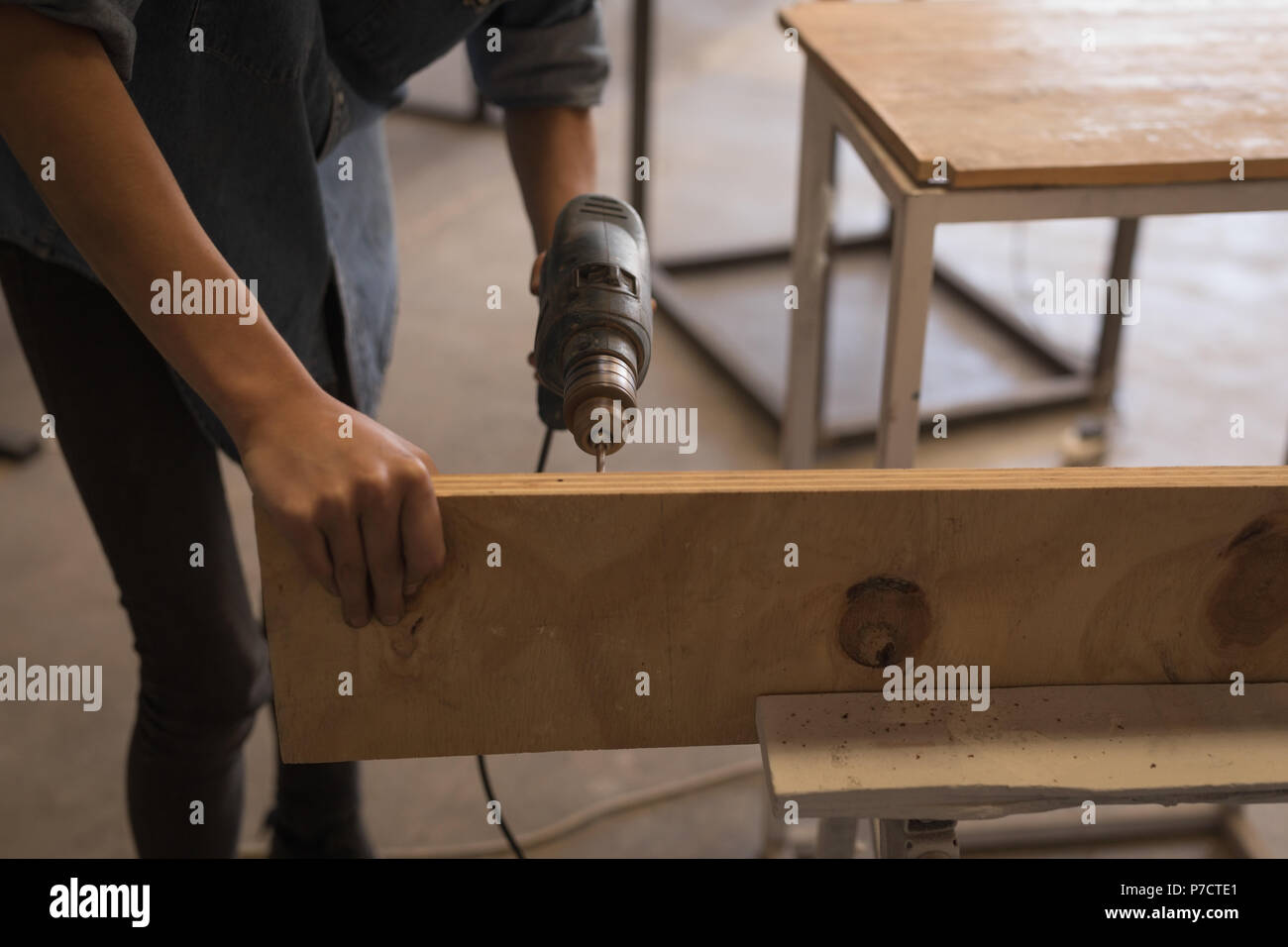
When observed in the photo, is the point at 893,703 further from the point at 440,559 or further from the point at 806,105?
the point at 806,105

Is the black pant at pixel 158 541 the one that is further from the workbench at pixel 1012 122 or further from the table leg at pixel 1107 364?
the table leg at pixel 1107 364

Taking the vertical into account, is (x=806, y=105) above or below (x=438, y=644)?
above

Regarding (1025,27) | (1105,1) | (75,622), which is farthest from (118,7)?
(75,622)

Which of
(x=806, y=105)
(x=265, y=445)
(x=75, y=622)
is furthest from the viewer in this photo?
(x=75, y=622)

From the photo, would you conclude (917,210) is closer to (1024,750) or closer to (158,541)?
(1024,750)

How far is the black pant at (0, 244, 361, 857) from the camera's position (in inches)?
35.9

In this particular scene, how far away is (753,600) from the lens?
0.68 metres

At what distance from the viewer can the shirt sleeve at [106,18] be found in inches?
24.7

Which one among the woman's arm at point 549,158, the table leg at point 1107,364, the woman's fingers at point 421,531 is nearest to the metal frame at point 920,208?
the woman's arm at point 549,158

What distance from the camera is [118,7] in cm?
66

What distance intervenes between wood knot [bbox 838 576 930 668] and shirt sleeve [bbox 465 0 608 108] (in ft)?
1.72

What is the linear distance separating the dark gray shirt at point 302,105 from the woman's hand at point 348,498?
24 cm

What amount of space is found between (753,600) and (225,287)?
335 millimetres
